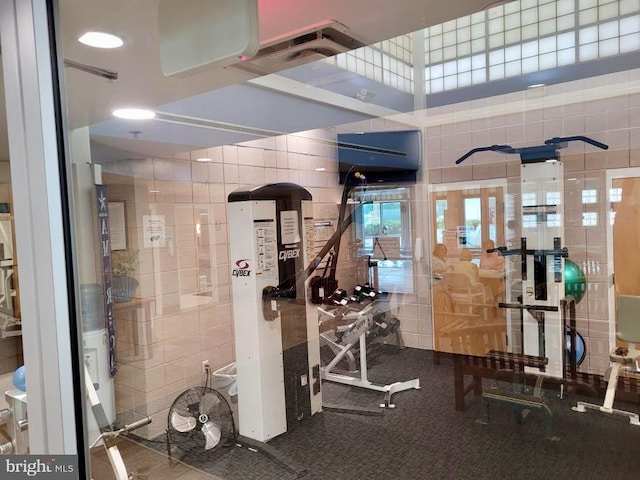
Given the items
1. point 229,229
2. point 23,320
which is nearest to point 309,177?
point 229,229

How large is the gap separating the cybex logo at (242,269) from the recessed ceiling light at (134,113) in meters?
1.39

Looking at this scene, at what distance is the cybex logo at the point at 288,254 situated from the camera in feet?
12.3

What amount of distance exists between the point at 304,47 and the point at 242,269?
234 centimetres

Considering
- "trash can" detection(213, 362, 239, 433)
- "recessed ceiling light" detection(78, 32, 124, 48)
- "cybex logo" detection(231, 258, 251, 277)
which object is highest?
"recessed ceiling light" detection(78, 32, 124, 48)

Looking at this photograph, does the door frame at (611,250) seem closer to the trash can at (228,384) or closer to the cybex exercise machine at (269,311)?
the cybex exercise machine at (269,311)

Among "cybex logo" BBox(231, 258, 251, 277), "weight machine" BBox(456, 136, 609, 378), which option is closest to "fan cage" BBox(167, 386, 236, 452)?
"cybex logo" BBox(231, 258, 251, 277)

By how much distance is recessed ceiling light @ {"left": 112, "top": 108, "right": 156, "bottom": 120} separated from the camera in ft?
7.43

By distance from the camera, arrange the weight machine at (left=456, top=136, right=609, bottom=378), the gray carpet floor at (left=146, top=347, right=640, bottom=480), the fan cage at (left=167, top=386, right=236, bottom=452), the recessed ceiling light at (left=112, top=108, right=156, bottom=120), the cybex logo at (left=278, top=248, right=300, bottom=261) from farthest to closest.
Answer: the weight machine at (left=456, top=136, right=609, bottom=378), the cybex logo at (left=278, top=248, right=300, bottom=261), the fan cage at (left=167, top=386, right=236, bottom=452), the gray carpet floor at (left=146, top=347, right=640, bottom=480), the recessed ceiling light at (left=112, top=108, right=156, bottom=120)

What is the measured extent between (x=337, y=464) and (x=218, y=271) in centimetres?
180

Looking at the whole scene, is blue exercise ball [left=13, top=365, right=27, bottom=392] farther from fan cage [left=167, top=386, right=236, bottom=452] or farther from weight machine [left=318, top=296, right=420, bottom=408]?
weight machine [left=318, top=296, right=420, bottom=408]

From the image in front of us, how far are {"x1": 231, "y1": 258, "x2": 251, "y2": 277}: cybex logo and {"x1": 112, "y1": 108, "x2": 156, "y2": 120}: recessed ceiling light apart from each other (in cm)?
139

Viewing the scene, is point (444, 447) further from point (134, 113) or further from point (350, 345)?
point (134, 113)

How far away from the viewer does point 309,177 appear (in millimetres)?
4395

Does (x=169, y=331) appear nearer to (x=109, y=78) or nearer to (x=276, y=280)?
(x=276, y=280)
